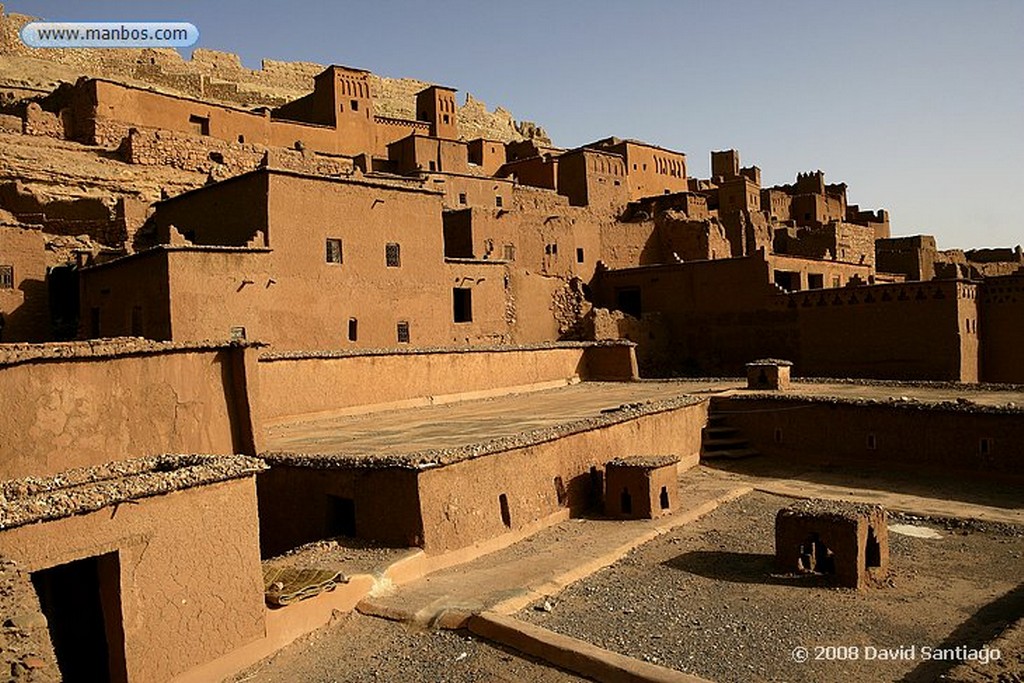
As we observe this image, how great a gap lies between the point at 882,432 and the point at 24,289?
2013 centimetres

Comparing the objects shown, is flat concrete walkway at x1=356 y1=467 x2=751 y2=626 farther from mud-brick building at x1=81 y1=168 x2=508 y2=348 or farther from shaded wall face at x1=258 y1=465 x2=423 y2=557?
mud-brick building at x1=81 y1=168 x2=508 y2=348

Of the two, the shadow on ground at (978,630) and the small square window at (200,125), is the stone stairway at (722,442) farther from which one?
the small square window at (200,125)

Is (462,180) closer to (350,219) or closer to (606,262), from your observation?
(606,262)

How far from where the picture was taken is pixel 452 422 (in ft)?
47.3

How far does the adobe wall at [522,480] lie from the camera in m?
9.94

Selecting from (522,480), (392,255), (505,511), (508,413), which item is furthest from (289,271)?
(505,511)

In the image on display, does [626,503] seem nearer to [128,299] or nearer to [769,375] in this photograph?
[769,375]

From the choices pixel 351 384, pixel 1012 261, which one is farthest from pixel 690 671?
pixel 1012 261

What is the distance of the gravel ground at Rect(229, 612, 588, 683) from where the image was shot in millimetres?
7156

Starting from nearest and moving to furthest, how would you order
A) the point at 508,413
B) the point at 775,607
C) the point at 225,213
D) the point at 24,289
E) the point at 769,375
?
the point at 775,607, the point at 508,413, the point at 225,213, the point at 769,375, the point at 24,289

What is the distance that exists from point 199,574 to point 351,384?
28.0 ft

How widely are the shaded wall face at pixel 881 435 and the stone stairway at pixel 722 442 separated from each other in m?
0.16

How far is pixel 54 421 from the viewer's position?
355 inches

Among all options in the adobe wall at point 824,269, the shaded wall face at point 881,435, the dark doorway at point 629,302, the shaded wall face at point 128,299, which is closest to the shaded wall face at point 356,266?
the shaded wall face at point 128,299
